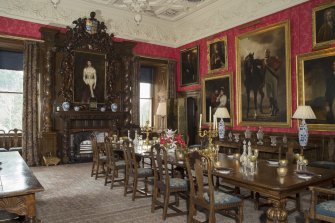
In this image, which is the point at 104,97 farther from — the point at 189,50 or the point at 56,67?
the point at 189,50

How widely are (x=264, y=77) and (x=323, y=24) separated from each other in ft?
6.35

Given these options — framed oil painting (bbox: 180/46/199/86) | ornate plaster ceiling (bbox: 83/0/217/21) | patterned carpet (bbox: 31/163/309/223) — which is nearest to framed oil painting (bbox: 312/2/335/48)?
patterned carpet (bbox: 31/163/309/223)

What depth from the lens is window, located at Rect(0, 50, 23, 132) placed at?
10133mm

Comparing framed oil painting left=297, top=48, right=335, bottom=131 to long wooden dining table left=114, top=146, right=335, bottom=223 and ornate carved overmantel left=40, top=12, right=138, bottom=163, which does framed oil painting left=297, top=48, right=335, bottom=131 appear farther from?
ornate carved overmantel left=40, top=12, right=138, bottom=163

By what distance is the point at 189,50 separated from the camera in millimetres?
11047

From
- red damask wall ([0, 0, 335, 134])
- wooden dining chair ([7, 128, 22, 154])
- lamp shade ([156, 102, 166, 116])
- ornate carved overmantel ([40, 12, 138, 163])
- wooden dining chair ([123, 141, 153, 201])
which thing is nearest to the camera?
wooden dining chair ([123, 141, 153, 201])

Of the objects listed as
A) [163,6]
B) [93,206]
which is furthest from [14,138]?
[163,6]

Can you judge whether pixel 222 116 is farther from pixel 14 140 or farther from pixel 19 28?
pixel 14 140

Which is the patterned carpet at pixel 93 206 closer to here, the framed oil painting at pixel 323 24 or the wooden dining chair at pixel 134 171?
the wooden dining chair at pixel 134 171

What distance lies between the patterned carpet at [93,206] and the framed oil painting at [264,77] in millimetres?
2926

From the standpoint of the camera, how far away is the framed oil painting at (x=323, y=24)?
649 cm

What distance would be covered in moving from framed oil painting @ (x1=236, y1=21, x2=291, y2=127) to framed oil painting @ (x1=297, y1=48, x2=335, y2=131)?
387 mm

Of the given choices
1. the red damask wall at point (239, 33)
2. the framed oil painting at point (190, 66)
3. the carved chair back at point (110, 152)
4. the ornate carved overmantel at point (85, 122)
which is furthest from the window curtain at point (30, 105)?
the framed oil painting at point (190, 66)

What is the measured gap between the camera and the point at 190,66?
11055 mm
